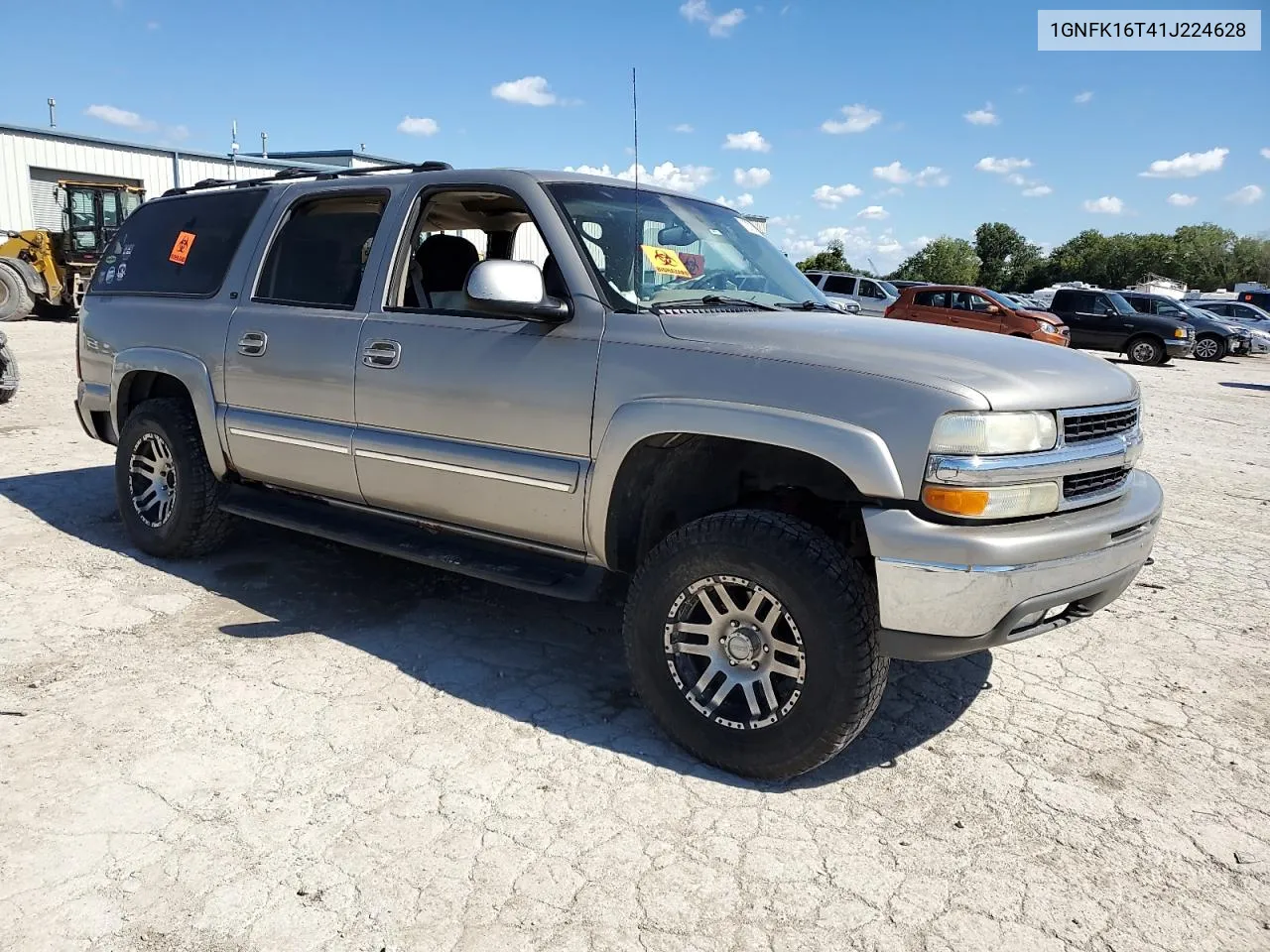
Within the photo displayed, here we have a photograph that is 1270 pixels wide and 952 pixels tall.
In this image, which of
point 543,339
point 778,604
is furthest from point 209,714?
point 778,604

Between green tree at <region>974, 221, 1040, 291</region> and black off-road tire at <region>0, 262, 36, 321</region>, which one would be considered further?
green tree at <region>974, 221, 1040, 291</region>

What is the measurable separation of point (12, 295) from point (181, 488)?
62.2 ft

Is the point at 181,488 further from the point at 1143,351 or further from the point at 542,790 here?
the point at 1143,351

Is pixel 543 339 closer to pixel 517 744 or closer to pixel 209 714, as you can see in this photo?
pixel 517 744

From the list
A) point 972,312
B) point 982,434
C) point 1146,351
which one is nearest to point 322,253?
point 982,434

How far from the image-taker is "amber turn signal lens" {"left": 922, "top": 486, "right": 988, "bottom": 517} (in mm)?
2729

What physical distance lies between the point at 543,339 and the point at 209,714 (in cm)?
183

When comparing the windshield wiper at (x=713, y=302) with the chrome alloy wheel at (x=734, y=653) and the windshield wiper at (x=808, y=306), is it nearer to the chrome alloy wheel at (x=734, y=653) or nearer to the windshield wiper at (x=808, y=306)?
the windshield wiper at (x=808, y=306)

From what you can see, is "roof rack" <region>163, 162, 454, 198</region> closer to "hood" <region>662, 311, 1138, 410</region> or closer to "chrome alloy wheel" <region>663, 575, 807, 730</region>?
"hood" <region>662, 311, 1138, 410</region>

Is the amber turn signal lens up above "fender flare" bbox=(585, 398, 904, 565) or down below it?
below

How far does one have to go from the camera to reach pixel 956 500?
2.74 metres

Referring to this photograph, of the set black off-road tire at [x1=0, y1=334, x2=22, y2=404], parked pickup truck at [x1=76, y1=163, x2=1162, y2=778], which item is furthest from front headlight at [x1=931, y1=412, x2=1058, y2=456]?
black off-road tire at [x1=0, y1=334, x2=22, y2=404]

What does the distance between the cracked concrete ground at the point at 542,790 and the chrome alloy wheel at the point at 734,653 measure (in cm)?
25

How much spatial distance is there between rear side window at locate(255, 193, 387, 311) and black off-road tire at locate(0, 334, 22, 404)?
22.5ft
